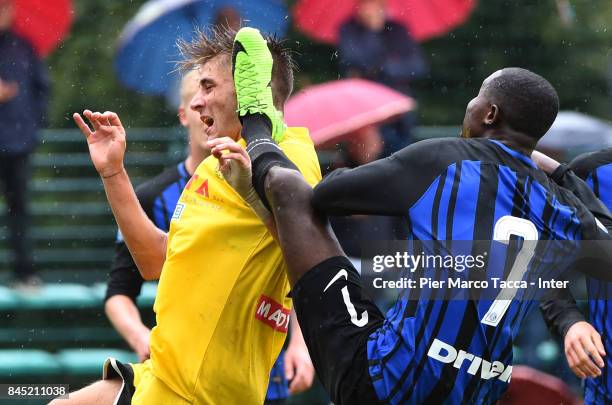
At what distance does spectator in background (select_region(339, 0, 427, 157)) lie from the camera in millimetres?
8414

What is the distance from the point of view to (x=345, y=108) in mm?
8125

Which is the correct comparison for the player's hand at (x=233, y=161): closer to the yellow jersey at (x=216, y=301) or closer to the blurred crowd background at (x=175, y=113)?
the yellow jersey at (x=216, y=301)

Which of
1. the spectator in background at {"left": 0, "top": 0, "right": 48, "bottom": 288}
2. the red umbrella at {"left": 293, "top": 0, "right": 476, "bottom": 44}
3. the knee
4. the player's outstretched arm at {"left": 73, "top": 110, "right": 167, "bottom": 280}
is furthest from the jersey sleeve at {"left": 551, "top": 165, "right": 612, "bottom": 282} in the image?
the spectator in background at {"left": 0, "top": 0, "right": 48, "bottom": 288}

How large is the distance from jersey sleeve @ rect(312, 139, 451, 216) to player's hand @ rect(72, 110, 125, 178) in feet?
2.96

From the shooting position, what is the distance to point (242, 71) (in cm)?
405

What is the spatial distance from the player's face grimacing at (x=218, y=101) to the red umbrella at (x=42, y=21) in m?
4.46

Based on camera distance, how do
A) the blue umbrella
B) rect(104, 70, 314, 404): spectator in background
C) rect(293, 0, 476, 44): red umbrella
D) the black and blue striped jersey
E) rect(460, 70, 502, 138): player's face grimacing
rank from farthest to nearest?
1. rect(293, 0, 476, 44): red umbrella
2. the blue umbrella
3. rect(104, 70, 314, 404): spectator in background
4. rect(460, 70, 502, 138): player's face grimacing
5. the black and blue striped jersey

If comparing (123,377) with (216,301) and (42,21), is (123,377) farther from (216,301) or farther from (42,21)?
(42,21)

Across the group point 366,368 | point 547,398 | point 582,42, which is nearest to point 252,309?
point 366,368

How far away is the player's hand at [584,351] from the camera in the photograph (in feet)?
14.2

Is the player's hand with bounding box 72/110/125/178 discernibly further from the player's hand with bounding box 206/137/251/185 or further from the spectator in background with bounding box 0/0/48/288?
the spectator in background with bounding box 0/0/48/288

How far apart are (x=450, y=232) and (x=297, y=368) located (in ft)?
6.01

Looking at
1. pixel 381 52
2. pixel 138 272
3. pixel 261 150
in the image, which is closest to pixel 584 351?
pixel 261 150

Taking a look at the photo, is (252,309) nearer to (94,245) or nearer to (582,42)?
(94,245)
